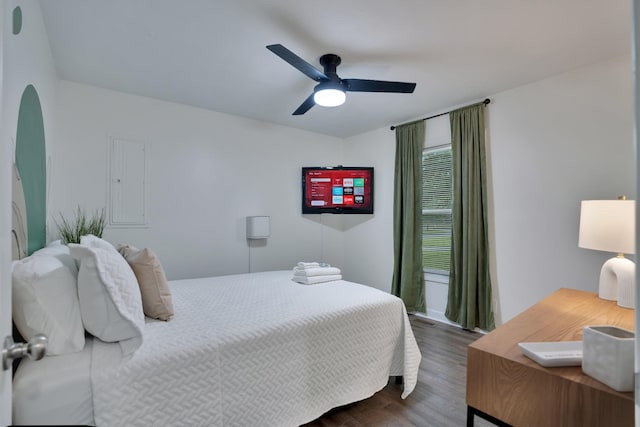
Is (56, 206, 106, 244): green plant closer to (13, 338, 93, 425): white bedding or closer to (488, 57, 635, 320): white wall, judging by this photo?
(13, 338, 93, 425): white bedding

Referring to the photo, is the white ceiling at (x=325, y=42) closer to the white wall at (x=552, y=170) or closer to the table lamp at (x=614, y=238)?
the white wall at (x=552, y=170)

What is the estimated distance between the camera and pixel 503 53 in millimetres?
2414

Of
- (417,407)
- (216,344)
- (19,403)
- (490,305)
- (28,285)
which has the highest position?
(28,285)

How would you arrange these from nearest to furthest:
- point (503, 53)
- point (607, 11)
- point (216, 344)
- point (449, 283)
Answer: point (216, 344)
point (607, 11)
point (503, 53)
point (449, 283)

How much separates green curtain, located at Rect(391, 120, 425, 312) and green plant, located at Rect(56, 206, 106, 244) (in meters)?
3.34

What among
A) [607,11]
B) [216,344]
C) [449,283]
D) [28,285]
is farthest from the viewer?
[449,283]

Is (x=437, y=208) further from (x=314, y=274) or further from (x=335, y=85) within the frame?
(x=335, y=85)

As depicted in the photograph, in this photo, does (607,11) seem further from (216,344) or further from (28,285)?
(28,285)

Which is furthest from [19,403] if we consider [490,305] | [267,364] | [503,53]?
[490,305]

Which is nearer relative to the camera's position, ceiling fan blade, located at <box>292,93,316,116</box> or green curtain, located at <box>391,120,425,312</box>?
ceiling fan blade, located at <box>292,93,316,116</box>

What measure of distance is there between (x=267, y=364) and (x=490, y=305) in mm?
2584

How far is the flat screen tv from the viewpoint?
4285 mm

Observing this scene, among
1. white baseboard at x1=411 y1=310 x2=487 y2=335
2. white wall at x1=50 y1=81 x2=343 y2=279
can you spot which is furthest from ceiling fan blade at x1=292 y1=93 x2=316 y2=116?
white baseboard at x1=411 y1=310 x2=487 y2=335

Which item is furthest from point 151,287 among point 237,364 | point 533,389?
point 533,389
